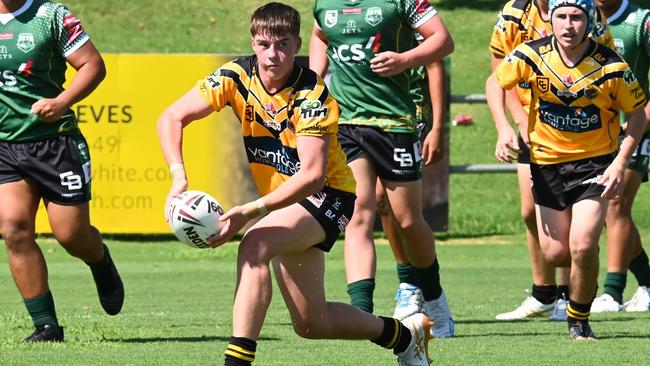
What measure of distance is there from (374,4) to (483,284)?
4.48 metres

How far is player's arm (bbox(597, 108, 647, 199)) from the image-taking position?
7902 millimetres

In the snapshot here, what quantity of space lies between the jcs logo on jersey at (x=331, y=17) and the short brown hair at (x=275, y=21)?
7.27 ft

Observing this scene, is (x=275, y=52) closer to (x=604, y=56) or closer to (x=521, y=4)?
(x=604, y=56)

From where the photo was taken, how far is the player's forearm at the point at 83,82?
806 centimetres

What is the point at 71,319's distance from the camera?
31.7 ft

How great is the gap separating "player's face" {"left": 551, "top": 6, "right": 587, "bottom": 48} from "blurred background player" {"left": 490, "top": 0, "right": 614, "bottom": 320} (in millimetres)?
587

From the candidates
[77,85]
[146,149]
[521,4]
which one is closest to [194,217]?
[77,85]

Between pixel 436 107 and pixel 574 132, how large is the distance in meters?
1.05

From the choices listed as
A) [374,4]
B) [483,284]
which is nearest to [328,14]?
[374,4]

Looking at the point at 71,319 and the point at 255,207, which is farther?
the point at 71,319

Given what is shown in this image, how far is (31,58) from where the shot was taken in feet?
A: 26.8

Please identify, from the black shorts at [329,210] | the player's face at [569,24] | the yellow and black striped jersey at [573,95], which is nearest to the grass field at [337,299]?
the black shorts at [329,210]

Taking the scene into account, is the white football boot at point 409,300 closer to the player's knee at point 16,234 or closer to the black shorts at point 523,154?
the black shorts at point 523,154

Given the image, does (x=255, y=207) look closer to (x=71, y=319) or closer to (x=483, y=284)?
(x=71, y=319)
